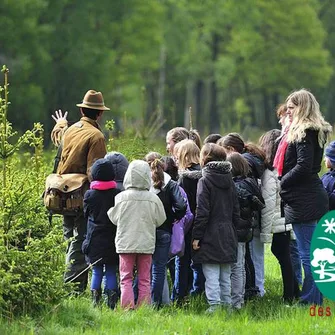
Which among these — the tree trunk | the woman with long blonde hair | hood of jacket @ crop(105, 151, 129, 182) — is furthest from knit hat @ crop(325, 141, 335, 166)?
the tree trunk

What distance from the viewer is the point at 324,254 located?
10375mm

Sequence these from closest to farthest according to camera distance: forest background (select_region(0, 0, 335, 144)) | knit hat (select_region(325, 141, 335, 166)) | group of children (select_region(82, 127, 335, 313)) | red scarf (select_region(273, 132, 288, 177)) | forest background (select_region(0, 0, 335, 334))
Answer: forest background (select_region(0, 0, 335, 334)) → group of children (select_region(82, 127, 335, 313)) → red scarf (select_region(273, 132, 288, 177)) → knit hat (select_region(325, 141, 335, 166)) → forest background (select_region(0, 0, 335, 144))

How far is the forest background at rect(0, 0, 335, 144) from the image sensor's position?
56719 mm

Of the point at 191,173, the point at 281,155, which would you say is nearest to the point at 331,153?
the point at 281,155

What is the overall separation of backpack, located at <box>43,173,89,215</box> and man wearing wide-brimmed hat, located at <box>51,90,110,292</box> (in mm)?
145

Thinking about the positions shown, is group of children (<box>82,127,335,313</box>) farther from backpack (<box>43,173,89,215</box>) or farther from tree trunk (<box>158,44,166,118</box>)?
tree trunk (<box>158,44,166,118</box>)

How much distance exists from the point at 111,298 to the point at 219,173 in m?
1.61

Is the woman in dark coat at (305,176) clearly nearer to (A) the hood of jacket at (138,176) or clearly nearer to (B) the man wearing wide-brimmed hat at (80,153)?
(A) the hood of jacket at (138,176)

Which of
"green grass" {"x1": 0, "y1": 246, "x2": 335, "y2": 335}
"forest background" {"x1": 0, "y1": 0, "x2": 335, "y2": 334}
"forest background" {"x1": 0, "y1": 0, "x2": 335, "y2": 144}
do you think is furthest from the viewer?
"forest background" {"x1": 0, "y1": 0, "x2": 335, "y2": 144}

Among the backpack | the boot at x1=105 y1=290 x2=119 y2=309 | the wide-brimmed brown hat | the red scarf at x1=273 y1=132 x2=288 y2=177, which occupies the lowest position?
the boot at x1=105 y1=290 x2=119 y2=309

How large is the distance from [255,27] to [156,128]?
205 feet

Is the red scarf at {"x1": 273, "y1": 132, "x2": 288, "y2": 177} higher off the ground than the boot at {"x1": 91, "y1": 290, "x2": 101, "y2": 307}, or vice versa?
the red scarf at {"x1": 273, "y1": 132, "x2": 288, "y2": 177}

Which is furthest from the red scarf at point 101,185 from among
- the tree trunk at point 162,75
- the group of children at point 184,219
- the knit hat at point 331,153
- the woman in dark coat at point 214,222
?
the tree trunk at point 162,75

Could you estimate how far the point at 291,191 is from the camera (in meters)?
10.8
